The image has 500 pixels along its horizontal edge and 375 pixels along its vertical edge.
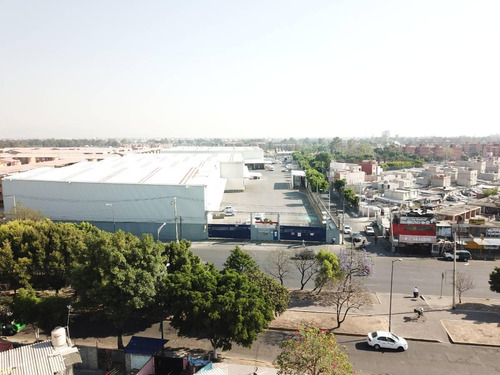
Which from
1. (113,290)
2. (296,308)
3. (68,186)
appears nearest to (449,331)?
(296,308)

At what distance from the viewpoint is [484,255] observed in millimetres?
28500

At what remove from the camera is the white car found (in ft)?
50.6

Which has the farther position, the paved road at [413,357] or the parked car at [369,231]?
the parked car at [369,231]

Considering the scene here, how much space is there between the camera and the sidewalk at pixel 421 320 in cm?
1664

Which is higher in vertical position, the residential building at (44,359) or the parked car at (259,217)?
the residential building at (44,359)

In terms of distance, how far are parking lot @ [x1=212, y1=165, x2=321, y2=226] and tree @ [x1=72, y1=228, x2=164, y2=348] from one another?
17.2 meters

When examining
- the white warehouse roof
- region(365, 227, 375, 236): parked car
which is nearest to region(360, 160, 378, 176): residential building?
the white warehouse roof

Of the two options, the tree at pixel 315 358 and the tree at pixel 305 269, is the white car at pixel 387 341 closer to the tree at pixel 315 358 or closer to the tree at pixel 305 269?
the tree at pixel 315 358

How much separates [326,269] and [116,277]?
37.0 feet

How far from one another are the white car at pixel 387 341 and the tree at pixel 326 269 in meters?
4.83

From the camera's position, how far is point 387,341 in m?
15.5

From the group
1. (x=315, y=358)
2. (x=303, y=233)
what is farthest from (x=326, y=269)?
(x=303, y=233)

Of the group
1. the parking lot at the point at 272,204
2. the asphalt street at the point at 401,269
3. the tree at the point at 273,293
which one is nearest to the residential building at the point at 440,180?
the parking lot at the point at 272,204

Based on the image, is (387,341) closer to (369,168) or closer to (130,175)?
(130,175)
